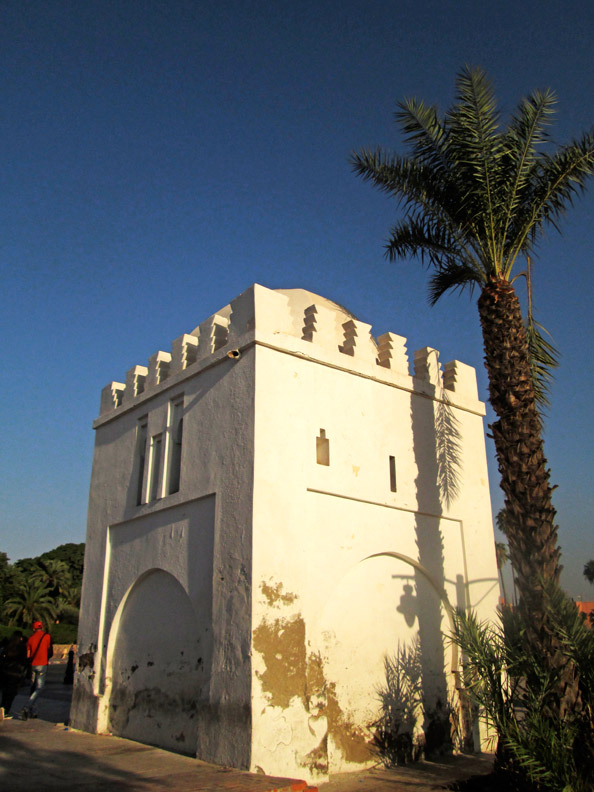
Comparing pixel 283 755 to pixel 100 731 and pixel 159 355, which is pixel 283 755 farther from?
pixel 159 355

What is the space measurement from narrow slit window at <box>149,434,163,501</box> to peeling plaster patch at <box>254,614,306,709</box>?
3.62m

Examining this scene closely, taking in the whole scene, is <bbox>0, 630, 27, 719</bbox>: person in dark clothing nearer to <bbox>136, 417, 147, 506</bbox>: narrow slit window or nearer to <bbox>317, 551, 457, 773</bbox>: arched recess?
<bbox>136, 417, 147, 506</bbox>: narrow slit window

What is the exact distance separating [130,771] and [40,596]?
124 ft

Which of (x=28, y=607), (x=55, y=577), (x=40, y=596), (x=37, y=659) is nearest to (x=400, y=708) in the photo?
(x=37, y=659)

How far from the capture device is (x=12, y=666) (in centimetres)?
1086

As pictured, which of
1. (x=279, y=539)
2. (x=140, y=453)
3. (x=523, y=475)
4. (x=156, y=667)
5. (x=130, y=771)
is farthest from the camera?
(x=140, y=453)

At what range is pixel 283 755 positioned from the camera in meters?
7.40

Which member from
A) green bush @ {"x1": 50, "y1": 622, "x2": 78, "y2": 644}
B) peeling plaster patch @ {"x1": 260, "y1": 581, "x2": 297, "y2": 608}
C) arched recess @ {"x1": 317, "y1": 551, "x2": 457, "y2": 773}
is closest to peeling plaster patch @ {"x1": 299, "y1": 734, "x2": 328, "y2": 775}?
arched recess @ {"x1": 317, "y1": 551, "x2": 457, "y2": 773}

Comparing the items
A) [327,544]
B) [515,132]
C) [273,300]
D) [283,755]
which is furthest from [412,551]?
[515,132]

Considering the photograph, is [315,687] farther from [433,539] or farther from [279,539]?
[433,539]

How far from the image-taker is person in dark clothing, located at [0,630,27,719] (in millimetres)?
10766

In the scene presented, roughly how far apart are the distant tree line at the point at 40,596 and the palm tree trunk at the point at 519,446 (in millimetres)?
31603

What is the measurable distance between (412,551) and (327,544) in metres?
1.92

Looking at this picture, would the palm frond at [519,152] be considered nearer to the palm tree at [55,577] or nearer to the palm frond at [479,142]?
the palm frond at [479,142]
